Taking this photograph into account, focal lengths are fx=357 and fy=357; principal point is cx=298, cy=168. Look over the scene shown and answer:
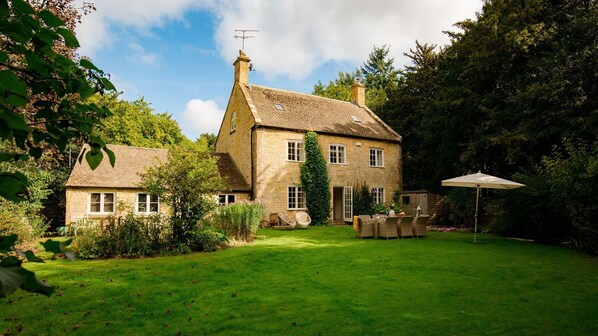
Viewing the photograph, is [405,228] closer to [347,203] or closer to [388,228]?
[388,228]

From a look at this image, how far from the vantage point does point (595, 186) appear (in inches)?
426

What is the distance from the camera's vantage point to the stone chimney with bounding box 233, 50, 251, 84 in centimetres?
2509

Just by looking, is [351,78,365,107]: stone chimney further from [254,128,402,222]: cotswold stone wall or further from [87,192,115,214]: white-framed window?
[87,192,115,214]: white-framed window

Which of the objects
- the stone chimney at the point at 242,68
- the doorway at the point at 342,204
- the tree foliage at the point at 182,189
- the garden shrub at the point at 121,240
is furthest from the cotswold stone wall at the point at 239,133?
the garden shrub at the point at 121,240

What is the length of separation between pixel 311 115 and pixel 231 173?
7018mm

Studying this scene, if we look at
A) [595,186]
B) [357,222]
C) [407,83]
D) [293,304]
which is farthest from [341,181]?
[293,304]

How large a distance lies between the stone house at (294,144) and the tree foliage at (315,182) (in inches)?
16.5

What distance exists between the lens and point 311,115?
2552 centimetres

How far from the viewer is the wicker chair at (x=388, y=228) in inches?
592

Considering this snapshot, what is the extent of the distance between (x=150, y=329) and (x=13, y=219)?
34.1 feet

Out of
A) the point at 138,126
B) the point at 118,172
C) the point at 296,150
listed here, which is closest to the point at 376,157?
the point at 296,150

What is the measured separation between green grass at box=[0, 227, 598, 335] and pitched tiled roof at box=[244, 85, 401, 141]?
13.9 metres

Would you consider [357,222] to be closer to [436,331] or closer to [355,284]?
[355,284]

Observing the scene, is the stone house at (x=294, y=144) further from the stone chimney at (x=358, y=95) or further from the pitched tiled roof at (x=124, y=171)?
the stone chimney at (x=358, y=95)
